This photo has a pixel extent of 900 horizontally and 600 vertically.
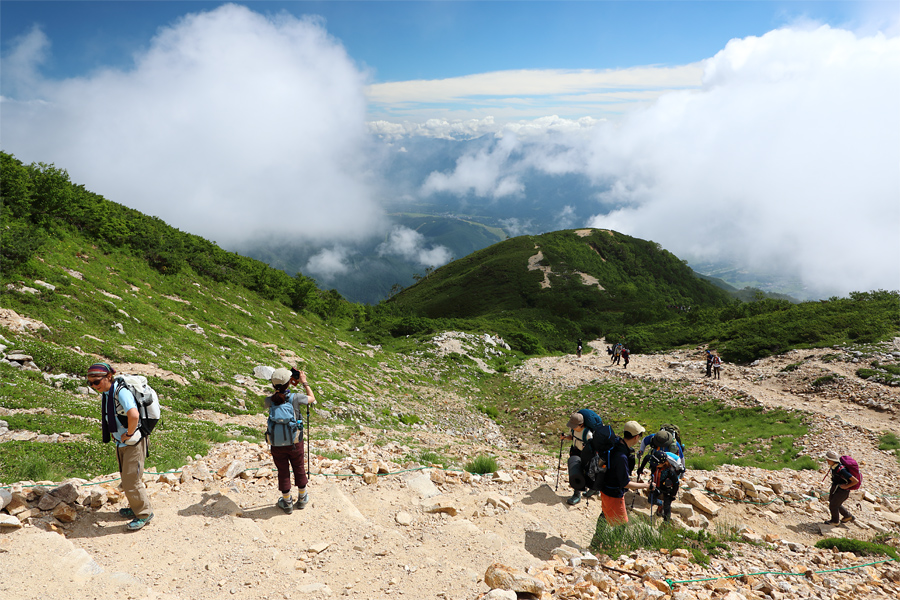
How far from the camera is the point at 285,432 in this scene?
740cm

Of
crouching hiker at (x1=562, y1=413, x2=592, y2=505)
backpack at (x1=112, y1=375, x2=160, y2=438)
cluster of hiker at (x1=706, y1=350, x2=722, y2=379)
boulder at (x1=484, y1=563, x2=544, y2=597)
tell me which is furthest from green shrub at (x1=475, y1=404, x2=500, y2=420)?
backpack at (x1=112, y1=375, x2=160, y2=438)

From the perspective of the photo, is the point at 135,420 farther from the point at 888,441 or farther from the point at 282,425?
the point at 888,441

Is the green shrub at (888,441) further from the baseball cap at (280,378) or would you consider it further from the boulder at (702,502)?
the baseball cap at (280,378)

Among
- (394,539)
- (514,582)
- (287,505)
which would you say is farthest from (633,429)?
(287,505)

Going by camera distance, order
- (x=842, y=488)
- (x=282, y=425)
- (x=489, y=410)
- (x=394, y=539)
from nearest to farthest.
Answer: (x=394, y=539) < (x=282, y=425) < (x=842, y=488) < (x=489, y=410)

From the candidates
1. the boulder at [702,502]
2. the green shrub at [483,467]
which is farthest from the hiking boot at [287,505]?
the boulder at [702,502]

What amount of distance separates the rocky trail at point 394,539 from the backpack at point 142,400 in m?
1.50

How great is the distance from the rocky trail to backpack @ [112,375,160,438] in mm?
1500

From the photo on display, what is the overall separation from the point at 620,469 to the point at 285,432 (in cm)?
628

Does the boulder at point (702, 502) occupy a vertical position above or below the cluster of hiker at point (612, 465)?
below

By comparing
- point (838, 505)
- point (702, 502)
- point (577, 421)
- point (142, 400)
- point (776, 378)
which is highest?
point (142, 400)

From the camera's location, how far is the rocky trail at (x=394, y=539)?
5727mm

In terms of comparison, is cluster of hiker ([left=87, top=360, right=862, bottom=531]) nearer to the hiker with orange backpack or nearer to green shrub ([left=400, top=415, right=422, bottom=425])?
the hiker with orange backpack

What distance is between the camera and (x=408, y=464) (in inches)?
436
